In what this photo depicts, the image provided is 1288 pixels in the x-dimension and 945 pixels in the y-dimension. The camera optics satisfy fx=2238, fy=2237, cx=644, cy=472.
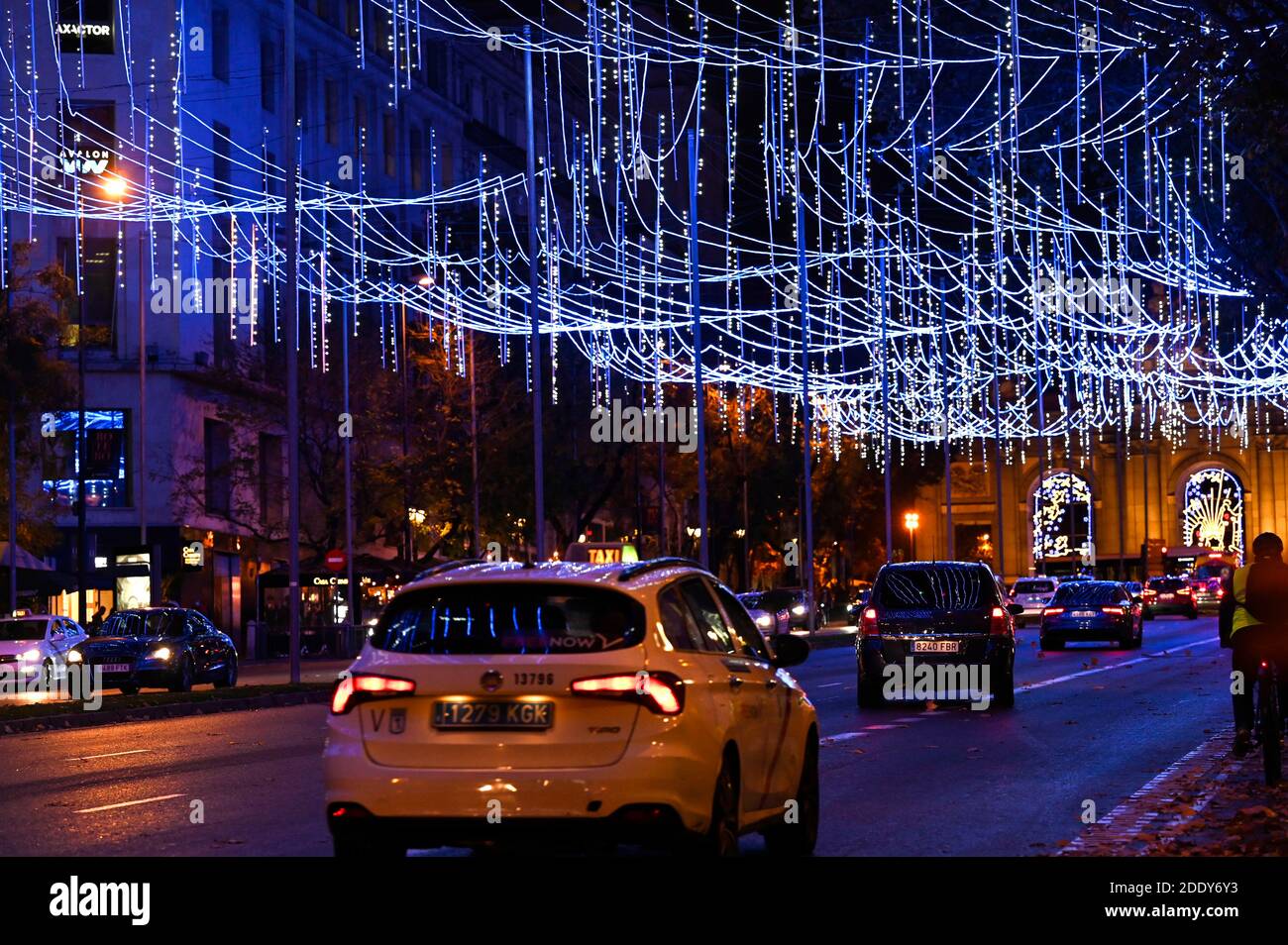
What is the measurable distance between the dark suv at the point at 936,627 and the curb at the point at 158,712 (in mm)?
9421

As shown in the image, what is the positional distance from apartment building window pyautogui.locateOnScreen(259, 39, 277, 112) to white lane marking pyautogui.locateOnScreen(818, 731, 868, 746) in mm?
47339

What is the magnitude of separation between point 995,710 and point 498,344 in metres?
52.0

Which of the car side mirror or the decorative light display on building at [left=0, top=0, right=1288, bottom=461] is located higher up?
the decorative light display on building at [left=0, top=0, right=1288, bottom=461]

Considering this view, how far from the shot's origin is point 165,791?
653 inches

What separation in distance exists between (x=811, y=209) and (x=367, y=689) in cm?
6461

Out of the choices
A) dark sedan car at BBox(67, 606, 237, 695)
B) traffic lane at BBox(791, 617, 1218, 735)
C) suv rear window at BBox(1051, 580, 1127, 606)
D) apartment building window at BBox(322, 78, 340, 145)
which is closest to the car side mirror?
traffic lane at BBox(791, 617, 1218, 735)

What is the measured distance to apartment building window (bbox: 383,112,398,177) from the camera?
253 ft

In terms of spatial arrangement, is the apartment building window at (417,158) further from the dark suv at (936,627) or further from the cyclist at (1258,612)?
the cyclist at (1258,612)

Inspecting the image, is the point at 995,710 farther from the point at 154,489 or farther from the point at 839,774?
the point at 154,489

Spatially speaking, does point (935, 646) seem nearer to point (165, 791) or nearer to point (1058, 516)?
point (165, 791)

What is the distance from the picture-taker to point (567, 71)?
3568 inches

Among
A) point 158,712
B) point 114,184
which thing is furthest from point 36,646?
point 114,184

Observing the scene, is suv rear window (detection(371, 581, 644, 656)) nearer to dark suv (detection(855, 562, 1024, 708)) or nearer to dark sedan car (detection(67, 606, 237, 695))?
dark suv (detection(855, 562, 1024, 708))

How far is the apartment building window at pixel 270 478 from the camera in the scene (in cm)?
6656
